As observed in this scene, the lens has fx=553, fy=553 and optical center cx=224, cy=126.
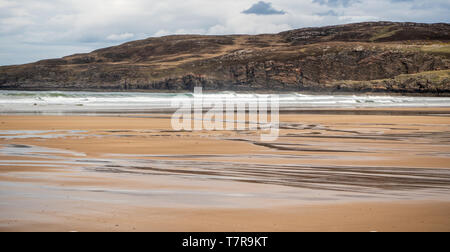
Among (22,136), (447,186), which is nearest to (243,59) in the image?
(22,136)

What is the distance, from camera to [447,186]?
7094 mm

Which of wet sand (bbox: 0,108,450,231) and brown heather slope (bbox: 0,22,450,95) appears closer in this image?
wet sand (bbox: 0,108,450,231)

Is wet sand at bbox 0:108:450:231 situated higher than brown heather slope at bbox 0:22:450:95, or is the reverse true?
brown heather slope at bbox 0:22:450:95

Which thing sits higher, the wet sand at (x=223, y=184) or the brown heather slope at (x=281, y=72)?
the brown heather slope at (x=281, y=72)

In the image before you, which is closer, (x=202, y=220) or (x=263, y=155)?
(x=202, y=220)

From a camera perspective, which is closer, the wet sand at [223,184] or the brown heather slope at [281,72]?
the wet sand at [223,184]

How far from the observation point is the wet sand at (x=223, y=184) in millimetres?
5191

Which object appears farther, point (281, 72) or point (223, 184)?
point (281, 72)

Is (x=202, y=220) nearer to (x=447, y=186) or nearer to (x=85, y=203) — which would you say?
(x=85, y=203)

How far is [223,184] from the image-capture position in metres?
7.21

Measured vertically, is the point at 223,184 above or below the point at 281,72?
below

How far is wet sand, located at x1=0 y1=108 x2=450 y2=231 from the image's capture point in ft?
17.0
